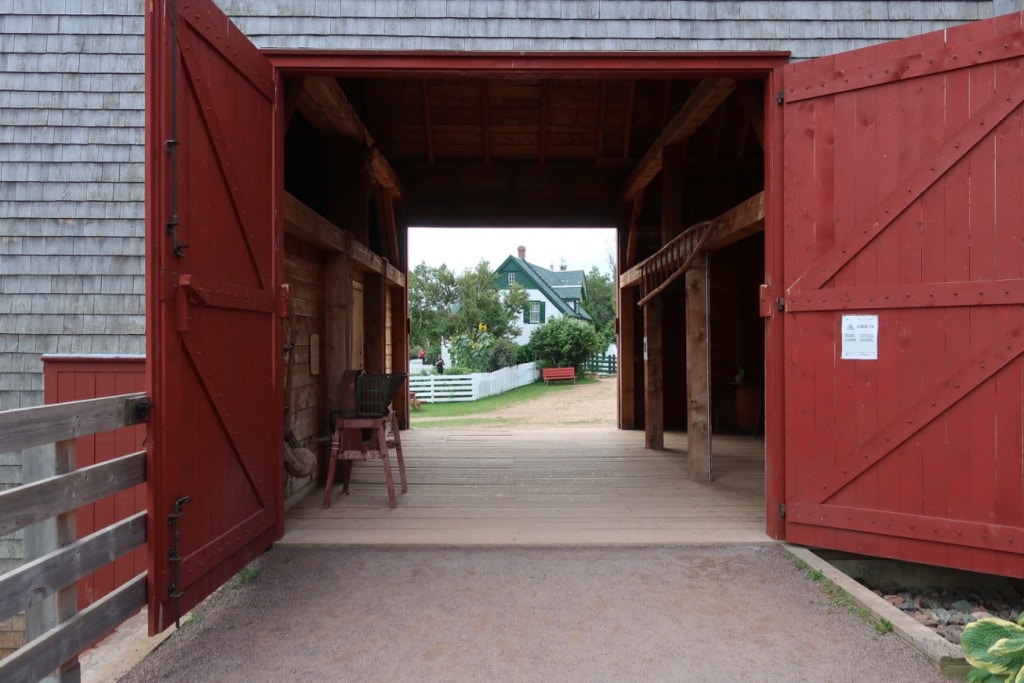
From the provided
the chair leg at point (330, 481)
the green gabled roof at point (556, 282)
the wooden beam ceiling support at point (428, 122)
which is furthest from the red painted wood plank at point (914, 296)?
the green gabled roof at point (556, 282)

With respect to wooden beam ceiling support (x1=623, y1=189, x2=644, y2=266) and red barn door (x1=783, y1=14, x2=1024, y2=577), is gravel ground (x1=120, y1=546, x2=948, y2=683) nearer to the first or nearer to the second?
red barn door (x1=783, y1=14, x2=1024, y2=577)

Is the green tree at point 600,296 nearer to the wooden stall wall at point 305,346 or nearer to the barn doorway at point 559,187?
the barn doorway at point 559,187

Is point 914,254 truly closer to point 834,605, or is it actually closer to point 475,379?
point 834,605

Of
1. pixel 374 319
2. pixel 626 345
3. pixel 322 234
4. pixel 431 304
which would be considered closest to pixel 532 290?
pixel 431 304

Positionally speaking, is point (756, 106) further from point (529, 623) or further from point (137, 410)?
point (137, 410)

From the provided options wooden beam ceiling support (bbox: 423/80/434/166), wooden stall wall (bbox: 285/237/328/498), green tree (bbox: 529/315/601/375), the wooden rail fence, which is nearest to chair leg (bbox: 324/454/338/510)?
wooden stall wall (bbox: 285/237/328/498)

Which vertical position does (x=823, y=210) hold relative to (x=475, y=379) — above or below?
above

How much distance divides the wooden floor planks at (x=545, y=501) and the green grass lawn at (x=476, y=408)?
4550mm

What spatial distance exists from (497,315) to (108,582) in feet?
68.4

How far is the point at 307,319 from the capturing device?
553 centimetres

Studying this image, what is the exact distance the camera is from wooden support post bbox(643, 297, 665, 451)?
7188 millimetres

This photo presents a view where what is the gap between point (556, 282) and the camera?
39469 millimetres

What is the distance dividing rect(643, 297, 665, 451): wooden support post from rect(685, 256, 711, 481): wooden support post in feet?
4.08

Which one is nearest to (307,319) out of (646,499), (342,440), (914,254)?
(342,440)
